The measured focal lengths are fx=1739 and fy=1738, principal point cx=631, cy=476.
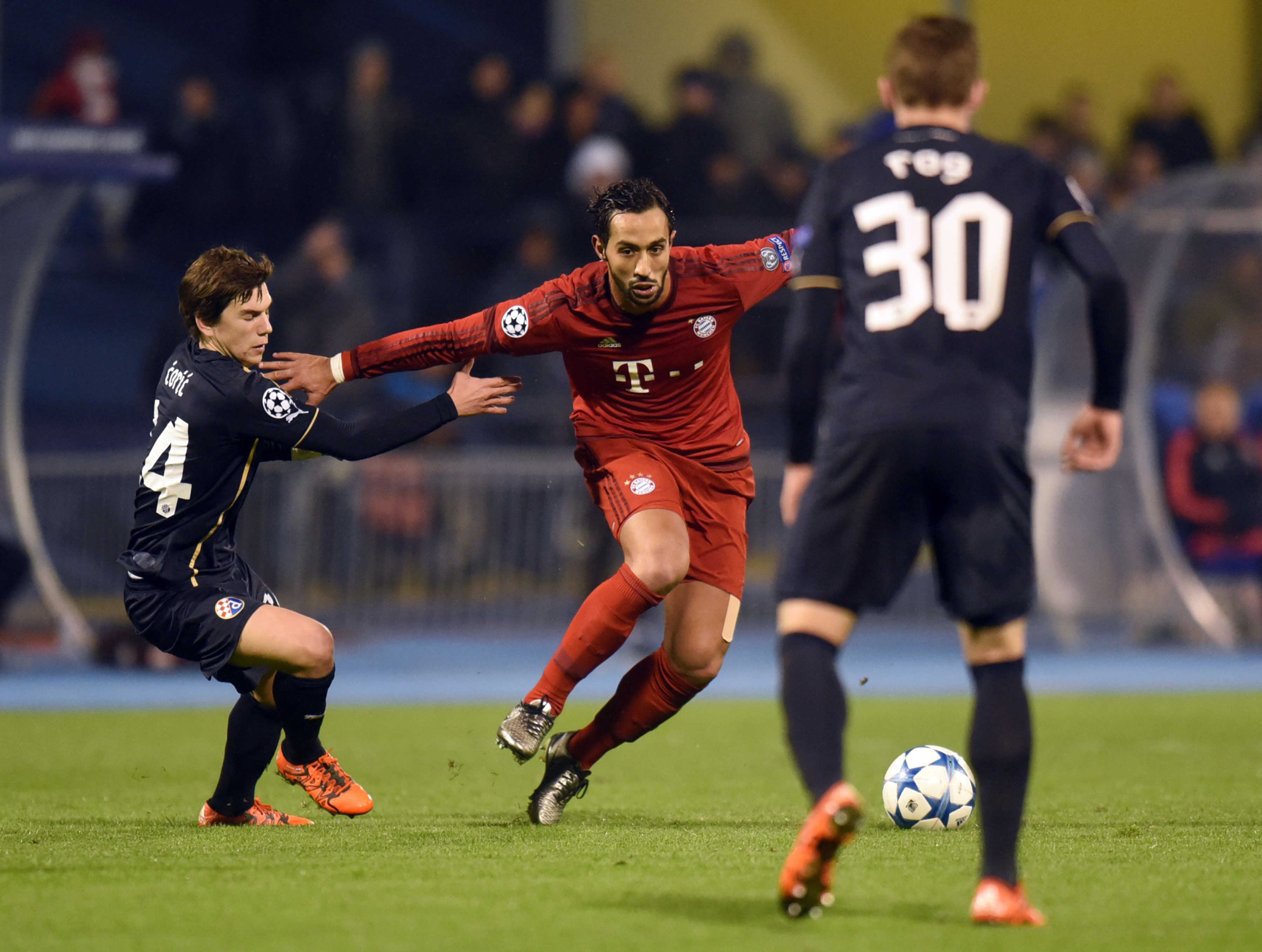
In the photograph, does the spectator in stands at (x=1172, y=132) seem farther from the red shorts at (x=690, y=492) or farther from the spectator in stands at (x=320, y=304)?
the red shorts at (x=690, y=492)

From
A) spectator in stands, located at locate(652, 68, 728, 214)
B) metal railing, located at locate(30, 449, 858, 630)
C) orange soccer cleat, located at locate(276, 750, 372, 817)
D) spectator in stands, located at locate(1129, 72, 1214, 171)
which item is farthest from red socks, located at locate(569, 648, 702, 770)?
spectator in stands, located at locate(1129, 72, 1214, 171)

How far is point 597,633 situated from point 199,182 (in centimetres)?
1019

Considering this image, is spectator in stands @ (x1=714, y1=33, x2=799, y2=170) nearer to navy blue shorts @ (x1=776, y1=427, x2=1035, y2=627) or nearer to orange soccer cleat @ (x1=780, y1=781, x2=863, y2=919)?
navy blue shorts @ (x1=776, y1=427, x2=1035, y2=627)

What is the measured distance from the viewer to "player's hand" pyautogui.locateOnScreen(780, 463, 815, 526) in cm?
380

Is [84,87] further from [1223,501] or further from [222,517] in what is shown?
[222,517]

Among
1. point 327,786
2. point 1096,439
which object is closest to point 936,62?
point 1096,439

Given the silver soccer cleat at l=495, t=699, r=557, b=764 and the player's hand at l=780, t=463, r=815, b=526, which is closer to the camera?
the player's hand at l=780, t=463, r=815, b=526

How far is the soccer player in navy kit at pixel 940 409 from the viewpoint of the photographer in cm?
369

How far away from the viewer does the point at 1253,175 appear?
539 inches

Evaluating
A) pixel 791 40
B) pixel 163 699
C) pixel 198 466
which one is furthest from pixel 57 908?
pixel 791 40

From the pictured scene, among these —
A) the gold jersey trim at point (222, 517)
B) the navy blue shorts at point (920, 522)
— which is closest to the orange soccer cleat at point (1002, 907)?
the navy blue shorts at point (920, 522)

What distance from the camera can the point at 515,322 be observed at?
223 inches

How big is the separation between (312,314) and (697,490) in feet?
26.6

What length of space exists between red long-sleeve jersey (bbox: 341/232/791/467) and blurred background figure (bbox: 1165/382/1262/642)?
8288mm
